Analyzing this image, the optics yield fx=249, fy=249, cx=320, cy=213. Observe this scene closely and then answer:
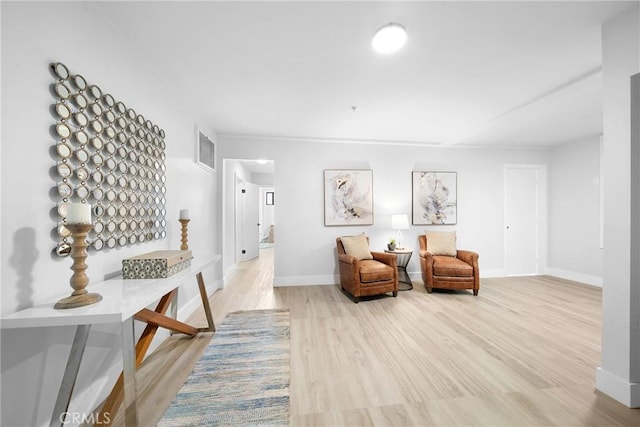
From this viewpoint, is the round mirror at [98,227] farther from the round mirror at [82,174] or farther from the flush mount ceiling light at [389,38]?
the flush mount ceiling light at [389,38]

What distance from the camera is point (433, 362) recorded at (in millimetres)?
1939

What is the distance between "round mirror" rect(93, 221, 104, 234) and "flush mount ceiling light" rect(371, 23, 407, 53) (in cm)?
217

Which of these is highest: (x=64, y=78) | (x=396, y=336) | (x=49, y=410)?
(x=64, y=78)

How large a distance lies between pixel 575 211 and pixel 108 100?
644cm

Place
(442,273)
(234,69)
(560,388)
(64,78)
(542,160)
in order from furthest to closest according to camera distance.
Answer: (542,160) → (442,273) → (234,69) → (560,388) → (64,78)

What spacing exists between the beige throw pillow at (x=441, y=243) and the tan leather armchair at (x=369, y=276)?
3.14 ft

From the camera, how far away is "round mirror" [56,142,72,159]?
47.8 inches

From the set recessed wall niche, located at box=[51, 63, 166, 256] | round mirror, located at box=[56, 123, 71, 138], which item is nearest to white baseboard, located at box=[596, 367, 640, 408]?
recessed wall niche, located at box=[51, 63, 166, 256]

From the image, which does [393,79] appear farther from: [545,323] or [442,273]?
[545,323]

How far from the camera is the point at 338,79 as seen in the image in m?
2.35

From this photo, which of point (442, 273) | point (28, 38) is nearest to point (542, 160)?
point (442, 273)

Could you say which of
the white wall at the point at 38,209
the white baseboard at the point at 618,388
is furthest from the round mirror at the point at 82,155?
the white baseboard at the point at 618,388

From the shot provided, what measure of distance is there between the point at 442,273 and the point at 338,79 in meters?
2.97

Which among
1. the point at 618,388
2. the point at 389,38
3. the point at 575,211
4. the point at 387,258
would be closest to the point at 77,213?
the point at 389,38
